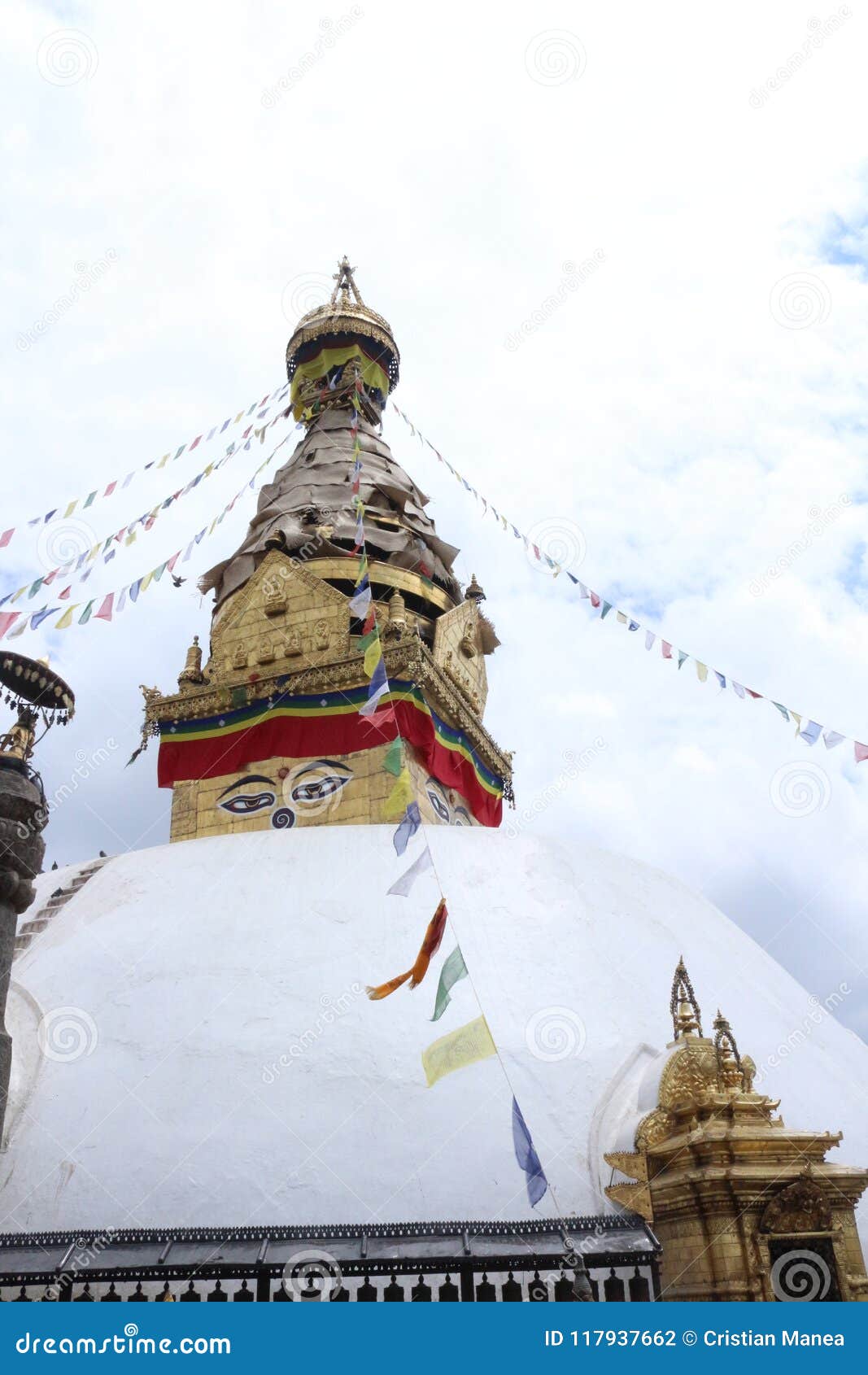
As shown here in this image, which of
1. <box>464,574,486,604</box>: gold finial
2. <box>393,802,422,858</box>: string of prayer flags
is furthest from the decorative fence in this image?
<box>464,574,486,604</box>: gold finial

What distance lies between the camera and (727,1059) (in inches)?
215

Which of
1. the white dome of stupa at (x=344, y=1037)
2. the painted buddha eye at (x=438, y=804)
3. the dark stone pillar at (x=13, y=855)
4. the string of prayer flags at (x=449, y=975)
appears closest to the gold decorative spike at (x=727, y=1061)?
the white dome of stupa at (x=344, y=1037)

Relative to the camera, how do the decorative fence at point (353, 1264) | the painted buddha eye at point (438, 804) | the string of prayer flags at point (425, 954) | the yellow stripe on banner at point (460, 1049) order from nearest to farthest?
the decorative fence at point (353, 1264), the yellow stripe on banner at point (460, 1049), the string of prayer flags at point (425, 954), the painted buddha eye at point (438, 804)

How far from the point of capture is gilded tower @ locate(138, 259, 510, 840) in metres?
11.7

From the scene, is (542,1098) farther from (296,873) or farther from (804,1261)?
(296,873)

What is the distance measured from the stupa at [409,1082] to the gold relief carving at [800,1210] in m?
0.01

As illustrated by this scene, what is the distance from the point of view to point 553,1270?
439cm

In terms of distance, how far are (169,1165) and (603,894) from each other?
3950 mm

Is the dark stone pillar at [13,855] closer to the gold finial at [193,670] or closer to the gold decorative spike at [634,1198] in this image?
the gold decorative spike at [634,1198]

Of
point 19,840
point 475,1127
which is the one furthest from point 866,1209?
point 19,840

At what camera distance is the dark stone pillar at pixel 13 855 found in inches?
228

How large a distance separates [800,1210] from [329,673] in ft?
27.5

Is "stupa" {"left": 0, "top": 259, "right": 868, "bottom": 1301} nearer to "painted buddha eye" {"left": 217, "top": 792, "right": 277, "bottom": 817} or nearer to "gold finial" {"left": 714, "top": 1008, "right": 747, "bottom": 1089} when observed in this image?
"gold finial" {"left": 714, "top": 1008, "right": 747, "bottom": 1089}

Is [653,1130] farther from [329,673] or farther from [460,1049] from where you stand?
[329,673]
